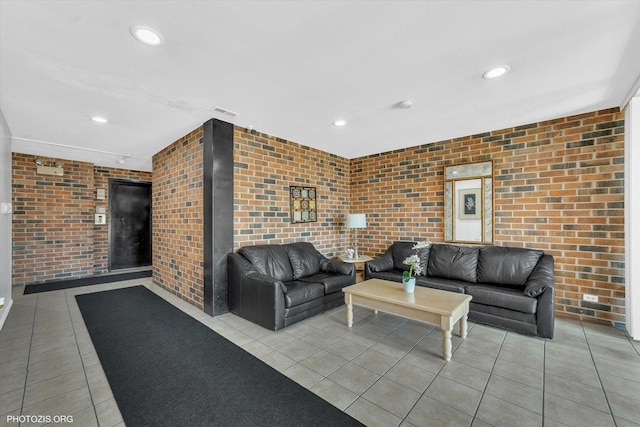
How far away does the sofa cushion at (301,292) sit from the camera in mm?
3041

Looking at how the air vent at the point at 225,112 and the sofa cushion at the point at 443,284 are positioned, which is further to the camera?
the sofa cushion at the point at 443,284

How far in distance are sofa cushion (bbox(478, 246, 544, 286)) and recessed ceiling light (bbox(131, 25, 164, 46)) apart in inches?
166

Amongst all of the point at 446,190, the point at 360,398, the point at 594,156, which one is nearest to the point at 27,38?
the point at 360,398

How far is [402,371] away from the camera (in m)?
2.21

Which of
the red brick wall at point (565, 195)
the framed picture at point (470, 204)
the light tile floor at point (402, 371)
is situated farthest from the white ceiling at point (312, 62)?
the light tile floor at point (402, 371)

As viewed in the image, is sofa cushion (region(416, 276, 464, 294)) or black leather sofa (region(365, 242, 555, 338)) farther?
sofa cushion (region(416, 276, 464, 294))

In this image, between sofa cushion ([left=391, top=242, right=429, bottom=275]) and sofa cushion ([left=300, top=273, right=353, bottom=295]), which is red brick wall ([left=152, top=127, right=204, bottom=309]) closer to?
sofa cushion ([left=300, top=273, right=353, bottom=295])

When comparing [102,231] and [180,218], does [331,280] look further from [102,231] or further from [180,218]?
[102,231]

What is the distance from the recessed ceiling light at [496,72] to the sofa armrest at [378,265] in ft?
9.21

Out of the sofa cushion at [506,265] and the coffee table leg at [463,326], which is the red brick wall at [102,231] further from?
the sofa cushion at [506,265]

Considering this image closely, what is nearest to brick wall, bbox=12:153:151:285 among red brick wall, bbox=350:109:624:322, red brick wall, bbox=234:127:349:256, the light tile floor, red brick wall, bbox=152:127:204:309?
red brick wall, bbox=152:127:204:309

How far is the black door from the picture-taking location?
6398 millimetres

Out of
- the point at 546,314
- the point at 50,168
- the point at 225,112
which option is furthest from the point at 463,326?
the point at 50,168

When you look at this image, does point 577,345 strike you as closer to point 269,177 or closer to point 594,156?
point 594,156
